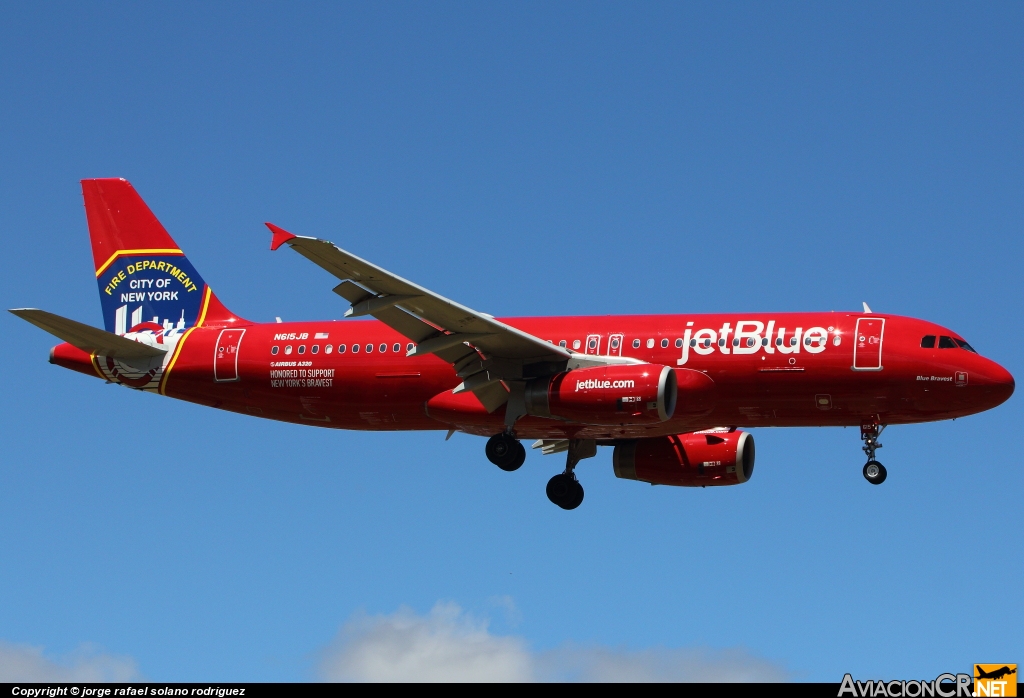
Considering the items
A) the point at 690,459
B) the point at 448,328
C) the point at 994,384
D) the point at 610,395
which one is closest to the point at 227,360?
the point at 448,328

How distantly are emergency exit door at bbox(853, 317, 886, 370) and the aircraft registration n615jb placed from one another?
40mm

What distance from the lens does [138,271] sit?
48.9 m

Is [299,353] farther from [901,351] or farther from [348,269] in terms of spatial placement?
A: [901,351]

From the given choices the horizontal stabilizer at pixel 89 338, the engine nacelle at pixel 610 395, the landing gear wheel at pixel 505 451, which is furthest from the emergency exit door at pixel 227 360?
the engine nacelle at pixel 610 395

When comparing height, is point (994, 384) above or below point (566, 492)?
above

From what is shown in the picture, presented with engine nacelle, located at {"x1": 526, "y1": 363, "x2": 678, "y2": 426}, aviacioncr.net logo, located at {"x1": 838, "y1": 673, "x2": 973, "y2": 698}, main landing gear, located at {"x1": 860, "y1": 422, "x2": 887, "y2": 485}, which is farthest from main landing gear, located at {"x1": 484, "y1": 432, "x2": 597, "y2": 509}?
aviacioncr.net logo, located at {"x1": 838, "y1": 673, "x2": 973, "y2": 698}

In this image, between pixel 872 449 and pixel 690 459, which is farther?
pixel 690 459

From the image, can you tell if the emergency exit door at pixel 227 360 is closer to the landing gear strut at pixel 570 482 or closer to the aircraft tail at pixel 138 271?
the aircraft tail at pixel 138 271

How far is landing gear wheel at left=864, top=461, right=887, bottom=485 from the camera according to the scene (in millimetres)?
41875

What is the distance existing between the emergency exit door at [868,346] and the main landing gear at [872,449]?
6.68ft

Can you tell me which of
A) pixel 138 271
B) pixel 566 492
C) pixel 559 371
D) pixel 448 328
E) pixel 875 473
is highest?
pixel 138 271

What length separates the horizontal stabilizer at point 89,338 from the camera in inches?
1681

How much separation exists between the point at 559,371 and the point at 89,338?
529 inches

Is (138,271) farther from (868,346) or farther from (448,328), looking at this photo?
(868,346)
